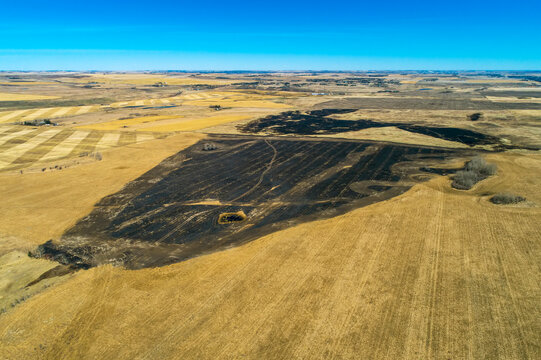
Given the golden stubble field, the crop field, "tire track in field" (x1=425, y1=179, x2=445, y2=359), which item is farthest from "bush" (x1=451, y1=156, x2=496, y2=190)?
the crop field

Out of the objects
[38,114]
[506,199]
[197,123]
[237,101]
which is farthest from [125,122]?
[506,199]

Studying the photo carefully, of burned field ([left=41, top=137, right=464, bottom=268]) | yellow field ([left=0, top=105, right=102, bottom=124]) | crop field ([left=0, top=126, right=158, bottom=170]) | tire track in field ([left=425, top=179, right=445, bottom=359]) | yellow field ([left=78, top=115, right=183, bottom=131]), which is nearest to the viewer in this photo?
tire track in field ([left=425, top=179, right=445, bottom=359])

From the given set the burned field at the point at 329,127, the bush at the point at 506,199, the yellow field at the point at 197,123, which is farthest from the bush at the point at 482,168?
the yellow field at the point at 197,123

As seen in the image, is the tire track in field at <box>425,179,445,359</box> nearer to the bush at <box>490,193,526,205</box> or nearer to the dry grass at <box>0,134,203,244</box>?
the bush at <box>490,193,526,205</box>

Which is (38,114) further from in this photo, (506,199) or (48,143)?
(506,199)

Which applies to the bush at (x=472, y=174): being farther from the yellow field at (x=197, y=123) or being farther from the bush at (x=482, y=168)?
the yellow field at (x=197, y=123)
